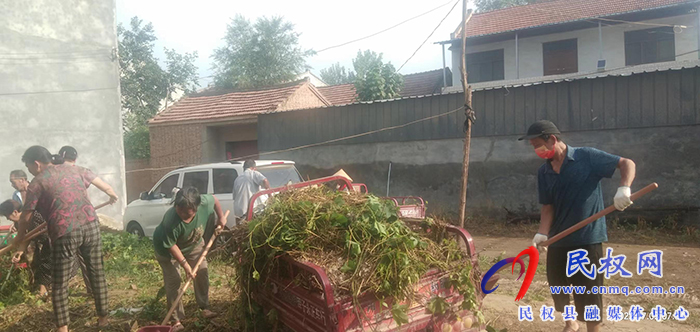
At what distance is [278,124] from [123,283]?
298 inches

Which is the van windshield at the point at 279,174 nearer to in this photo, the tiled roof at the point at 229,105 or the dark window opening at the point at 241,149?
the tiled roof at the point at 229,105

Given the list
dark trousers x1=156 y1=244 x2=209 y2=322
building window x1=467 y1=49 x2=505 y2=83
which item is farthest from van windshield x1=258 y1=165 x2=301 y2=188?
building window x1=467 y1=49 x2=505 y2=83

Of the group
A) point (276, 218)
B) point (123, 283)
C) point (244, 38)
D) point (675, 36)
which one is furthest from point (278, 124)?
point (244, 38)

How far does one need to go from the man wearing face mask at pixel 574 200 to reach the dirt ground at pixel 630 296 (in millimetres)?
383

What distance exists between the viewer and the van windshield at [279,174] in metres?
7.21

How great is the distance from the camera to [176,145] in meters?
16.0

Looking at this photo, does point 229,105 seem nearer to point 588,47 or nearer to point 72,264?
point 72,264

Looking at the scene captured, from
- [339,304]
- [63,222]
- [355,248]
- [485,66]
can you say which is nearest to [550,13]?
[485,66]

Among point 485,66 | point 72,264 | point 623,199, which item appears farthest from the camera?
point 485,66

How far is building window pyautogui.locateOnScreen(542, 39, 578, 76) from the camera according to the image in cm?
1664

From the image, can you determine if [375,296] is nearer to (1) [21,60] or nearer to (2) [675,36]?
(1) [21,60]

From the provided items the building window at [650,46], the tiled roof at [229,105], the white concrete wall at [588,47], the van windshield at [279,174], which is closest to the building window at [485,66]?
the white concrete wall at [588,47]

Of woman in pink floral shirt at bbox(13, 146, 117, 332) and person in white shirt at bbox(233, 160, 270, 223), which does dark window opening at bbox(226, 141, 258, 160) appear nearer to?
person in white shirt at bbox(233, 160, 270, 223)

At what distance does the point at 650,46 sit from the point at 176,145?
17944 millimetres
